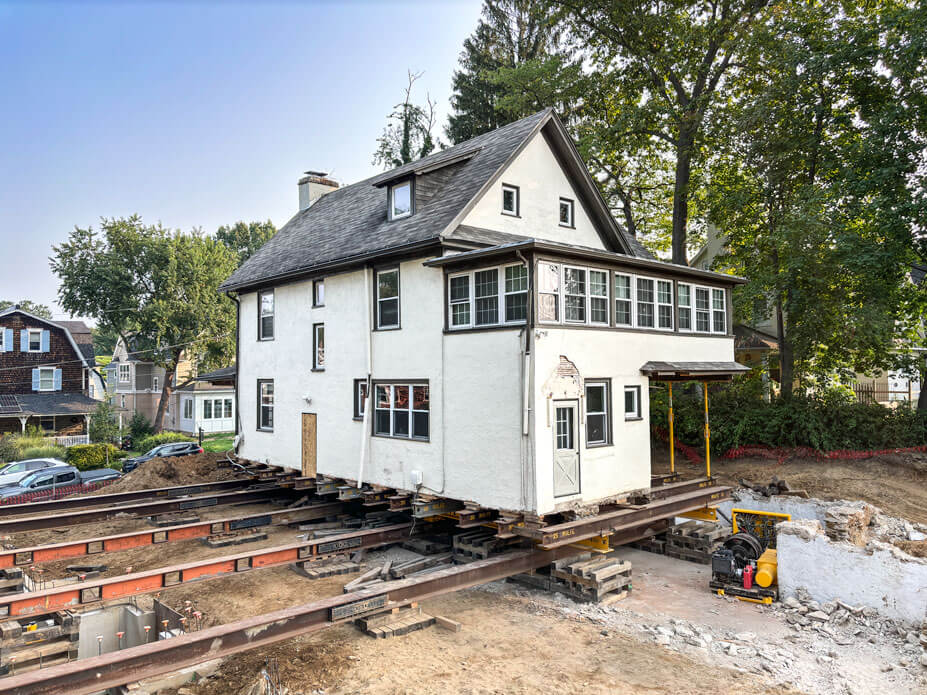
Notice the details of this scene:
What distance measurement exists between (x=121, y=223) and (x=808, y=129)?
45.9 meters

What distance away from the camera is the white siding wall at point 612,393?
1221cm

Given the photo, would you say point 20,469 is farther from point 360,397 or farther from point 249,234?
point 249,234

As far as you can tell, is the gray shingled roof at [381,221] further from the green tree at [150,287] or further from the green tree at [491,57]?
the green tree at [150,287]

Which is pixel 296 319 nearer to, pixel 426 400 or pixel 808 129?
pixel 426 400

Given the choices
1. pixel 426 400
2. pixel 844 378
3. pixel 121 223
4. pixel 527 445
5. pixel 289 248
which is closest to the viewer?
pixel 527 445

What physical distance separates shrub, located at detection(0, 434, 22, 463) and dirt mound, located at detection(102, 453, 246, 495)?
13740 mm

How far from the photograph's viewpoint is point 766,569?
12.7 meters

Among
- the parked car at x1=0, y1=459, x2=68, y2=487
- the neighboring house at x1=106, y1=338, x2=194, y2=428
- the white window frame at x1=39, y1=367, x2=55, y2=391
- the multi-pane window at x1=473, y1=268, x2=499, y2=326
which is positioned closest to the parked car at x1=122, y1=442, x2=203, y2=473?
the parked car at x1=0, y1=459, x2=68, y2=487

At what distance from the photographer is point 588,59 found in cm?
3170

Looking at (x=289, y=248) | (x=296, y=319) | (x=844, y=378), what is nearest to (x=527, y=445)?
(x=296, y=319)

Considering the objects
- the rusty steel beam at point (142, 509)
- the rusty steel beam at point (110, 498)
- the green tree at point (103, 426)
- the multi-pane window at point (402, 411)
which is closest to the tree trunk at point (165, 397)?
the green tree at point (103, 426)

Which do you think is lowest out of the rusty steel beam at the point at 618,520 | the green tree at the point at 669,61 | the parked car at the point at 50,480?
the parked car at the point at 50,480

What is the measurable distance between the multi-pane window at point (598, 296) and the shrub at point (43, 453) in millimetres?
31586

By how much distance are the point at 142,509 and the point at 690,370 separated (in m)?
15.2
